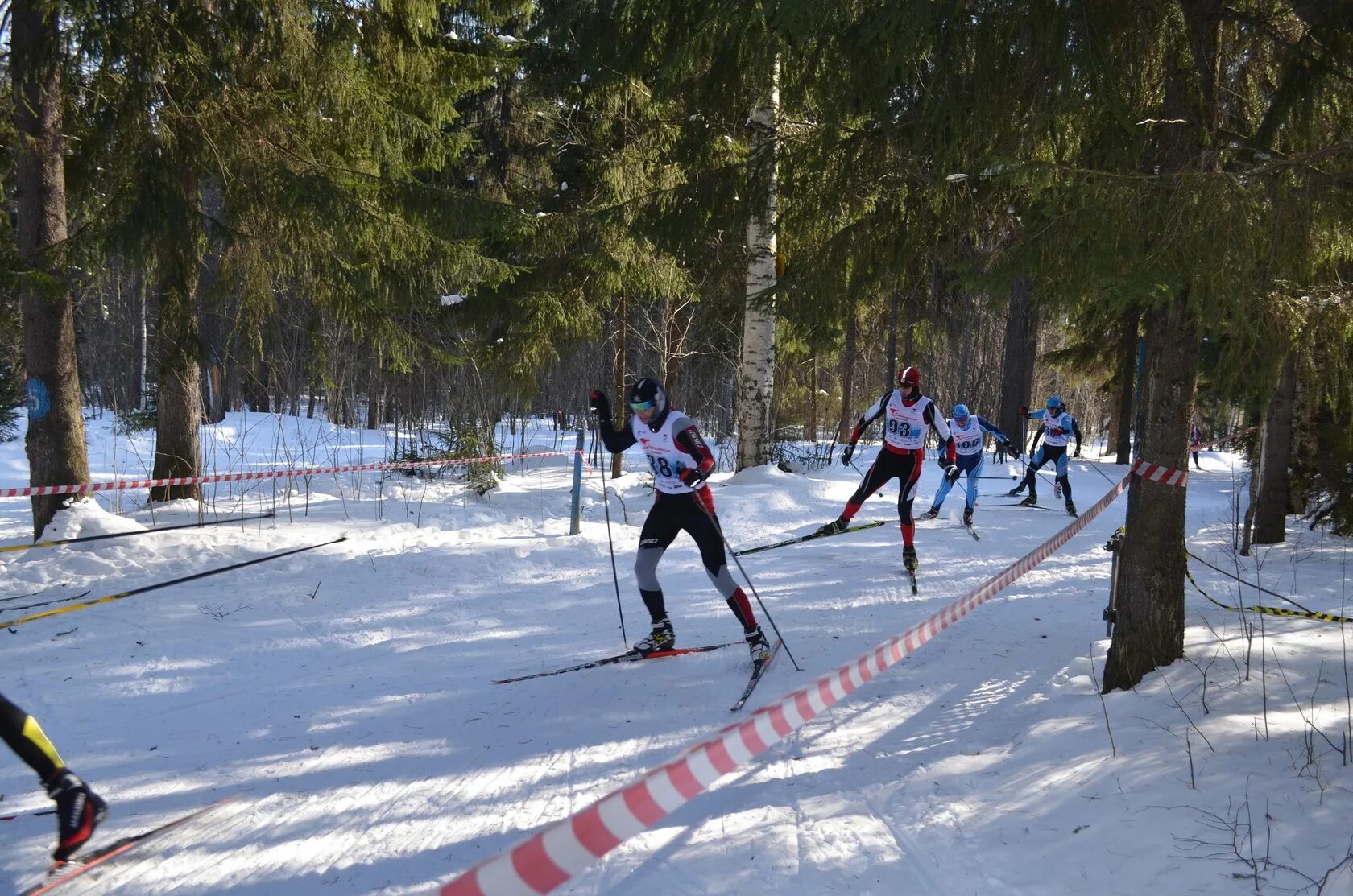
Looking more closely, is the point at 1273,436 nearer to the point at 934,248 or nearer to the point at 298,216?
the point at 934,248

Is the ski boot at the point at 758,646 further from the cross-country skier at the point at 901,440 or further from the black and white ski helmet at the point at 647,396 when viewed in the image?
the cross-country skier at the point at 901,440

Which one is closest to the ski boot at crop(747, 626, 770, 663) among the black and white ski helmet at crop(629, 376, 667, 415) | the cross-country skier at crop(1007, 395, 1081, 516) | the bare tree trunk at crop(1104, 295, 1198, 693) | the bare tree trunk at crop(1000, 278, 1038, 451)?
the black and white ski helmet at crop(629, 376, 667, 415)

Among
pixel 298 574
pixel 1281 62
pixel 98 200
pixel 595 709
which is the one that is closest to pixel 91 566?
pixel 298 574

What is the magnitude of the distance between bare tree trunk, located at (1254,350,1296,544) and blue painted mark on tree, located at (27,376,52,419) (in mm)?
13116

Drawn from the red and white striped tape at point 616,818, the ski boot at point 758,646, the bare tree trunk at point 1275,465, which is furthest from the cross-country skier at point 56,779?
the bare tree trunk at point 1275,465

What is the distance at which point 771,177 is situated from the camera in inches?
307

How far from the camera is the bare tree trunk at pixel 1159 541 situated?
4.90m

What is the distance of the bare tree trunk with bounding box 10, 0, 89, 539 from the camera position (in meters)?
7.40

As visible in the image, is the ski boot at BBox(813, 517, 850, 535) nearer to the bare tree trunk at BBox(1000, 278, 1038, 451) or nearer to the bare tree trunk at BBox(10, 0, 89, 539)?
the bare tree trunk at BBox(10, 0, 89, 539)

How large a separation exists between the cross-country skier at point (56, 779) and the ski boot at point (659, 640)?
3.52m

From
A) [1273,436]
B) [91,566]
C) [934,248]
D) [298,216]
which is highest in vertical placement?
[298,216]

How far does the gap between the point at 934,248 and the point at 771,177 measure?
1800mm

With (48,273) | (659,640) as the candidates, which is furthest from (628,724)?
(48,273)

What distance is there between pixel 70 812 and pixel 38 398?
6.47m
